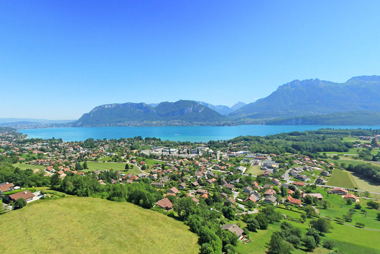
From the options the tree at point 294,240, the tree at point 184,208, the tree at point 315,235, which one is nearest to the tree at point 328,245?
the tree at point 315,235

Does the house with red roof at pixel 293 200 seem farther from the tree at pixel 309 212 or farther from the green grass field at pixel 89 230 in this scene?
the green grass field at pixel 89 230

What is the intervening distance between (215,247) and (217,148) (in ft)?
203

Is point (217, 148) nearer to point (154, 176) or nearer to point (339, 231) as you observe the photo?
point (154, 176)

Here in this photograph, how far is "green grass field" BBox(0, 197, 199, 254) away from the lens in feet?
36.0

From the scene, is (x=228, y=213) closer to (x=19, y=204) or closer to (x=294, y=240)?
(x=294, y=240)

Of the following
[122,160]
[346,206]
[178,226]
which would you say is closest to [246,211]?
[178,226]

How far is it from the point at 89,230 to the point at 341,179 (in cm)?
4646

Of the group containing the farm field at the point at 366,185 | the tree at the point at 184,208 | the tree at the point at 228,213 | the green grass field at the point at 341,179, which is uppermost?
the tree at the point at 184,208

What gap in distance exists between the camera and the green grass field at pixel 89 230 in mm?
10969

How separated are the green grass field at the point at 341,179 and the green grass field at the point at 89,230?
117ft

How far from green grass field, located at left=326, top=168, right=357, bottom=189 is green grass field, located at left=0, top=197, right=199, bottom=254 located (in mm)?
35736

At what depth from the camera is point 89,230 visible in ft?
41.6

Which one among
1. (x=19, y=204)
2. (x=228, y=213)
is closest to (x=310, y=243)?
(x=228, y=213)

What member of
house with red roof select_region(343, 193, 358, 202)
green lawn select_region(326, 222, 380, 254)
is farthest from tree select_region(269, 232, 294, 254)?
house with red roof select_region(343, 193, 358, 202)
